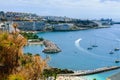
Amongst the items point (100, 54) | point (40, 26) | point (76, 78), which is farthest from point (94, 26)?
point (76, 78)

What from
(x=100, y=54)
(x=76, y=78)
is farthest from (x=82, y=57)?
(x=76, y=78)

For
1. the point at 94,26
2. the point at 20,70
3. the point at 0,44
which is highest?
the point at 0,44

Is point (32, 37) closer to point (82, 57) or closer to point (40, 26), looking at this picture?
point (82, 57)

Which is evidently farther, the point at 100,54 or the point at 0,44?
the point at 100,54

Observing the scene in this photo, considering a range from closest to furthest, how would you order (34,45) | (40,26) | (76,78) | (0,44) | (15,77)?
(15,77), (0,44), (76,78), (34,45), (40,26)

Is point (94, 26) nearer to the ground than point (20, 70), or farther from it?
nearer to the ground

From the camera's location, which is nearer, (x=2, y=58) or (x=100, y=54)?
(x=2, y=58)

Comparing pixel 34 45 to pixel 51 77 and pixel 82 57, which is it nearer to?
pixel 82 57

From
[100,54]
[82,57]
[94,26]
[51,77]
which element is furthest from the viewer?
[94,26]

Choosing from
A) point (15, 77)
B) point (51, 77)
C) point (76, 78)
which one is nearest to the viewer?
point (15, 77)
